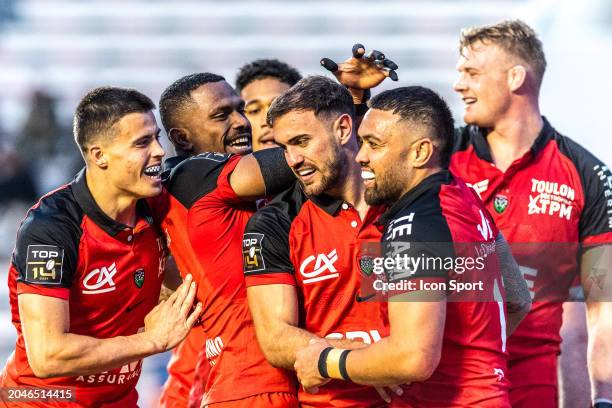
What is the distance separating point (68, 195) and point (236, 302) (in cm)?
101

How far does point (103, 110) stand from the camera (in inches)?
210

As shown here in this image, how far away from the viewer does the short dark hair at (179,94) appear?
5871mm

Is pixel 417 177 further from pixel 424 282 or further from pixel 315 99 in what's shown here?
pixel 315 99

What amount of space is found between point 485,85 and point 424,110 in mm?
1617

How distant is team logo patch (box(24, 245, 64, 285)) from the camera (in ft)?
16.5

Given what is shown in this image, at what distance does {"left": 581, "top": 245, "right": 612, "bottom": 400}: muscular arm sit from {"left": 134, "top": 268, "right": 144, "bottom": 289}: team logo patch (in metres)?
2.52

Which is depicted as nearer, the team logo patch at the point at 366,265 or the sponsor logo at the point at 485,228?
the sponsor logo at the point at 485,228

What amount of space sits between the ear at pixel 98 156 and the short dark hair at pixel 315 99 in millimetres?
877

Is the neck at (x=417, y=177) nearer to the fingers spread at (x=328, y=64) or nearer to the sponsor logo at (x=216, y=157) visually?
the fingers spread at (x=328, y=64)

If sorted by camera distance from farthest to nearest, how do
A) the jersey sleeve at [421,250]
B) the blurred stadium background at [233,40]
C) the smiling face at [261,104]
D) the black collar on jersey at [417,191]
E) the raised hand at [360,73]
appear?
the blurred stadium background at [233,40], the smiling face at [261,104], the raised hand at [360,73], the black collar on jersey at [417,191], the jersey sleeve at [421,250]

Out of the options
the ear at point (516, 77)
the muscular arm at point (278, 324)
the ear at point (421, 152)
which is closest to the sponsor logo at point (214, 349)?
the muscular arm at point (278, 324)

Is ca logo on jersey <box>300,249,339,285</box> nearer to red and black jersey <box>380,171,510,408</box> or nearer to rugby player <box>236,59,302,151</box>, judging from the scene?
red and black jersey <box>380,171,510,408</box>

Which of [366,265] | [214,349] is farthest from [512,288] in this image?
[214,349]

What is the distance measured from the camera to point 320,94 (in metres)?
5.12
